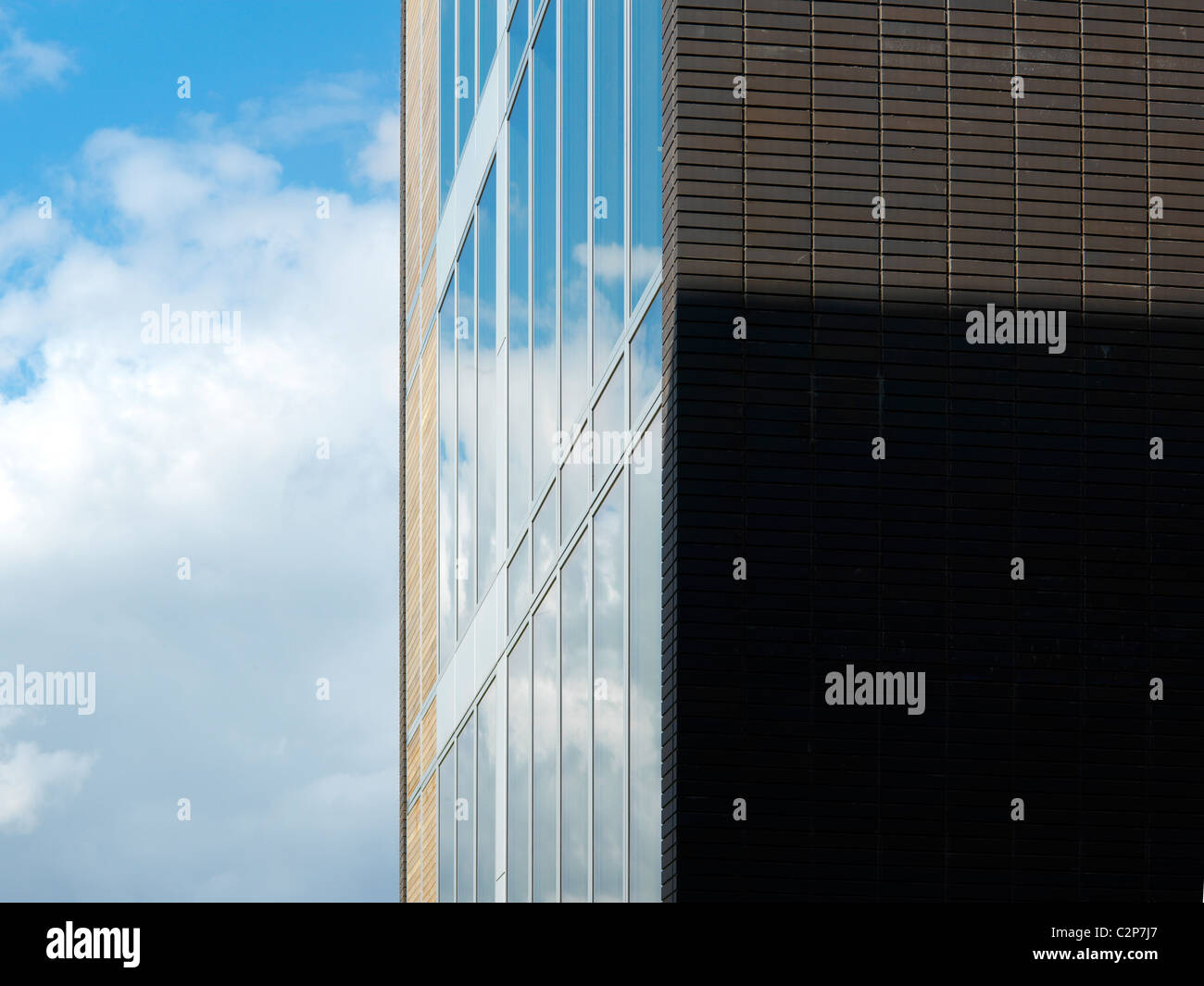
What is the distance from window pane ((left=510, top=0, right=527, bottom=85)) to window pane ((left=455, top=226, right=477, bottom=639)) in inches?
148

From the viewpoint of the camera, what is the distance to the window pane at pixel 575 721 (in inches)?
611

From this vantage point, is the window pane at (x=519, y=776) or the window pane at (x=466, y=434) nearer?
the window pane at (x=519, y=776)

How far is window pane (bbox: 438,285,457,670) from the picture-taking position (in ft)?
82.2

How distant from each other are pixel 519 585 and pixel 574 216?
4255 millimetres

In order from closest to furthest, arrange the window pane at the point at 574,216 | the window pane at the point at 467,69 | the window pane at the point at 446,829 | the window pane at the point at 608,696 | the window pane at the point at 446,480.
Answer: the window pane at the point at 608,696 < the window pane at the point at 574,216 < the window pane at the point at 467,69 < the window pane at the point at 446,829 < the window pane at the point at 446,480

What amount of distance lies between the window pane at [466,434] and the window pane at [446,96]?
6.66 feet

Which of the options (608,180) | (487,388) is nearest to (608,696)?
(608,180)

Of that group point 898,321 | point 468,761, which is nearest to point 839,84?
point 898,321

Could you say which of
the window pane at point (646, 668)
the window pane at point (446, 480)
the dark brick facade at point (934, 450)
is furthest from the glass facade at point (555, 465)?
the dark brick facade at point (934, 450)

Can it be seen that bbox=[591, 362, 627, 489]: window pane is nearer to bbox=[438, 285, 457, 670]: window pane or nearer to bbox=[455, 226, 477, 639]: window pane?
bbox=[455, 226, 477, 639]: window pane

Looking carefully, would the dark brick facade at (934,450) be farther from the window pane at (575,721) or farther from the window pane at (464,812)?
the window pane at (464,812)
